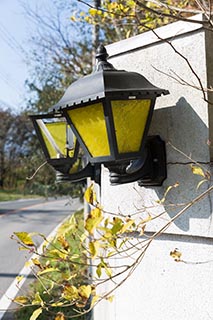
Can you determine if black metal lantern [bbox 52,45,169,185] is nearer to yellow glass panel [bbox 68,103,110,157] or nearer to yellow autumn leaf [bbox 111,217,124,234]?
yellow glass panel [bbox 68,103,110,157]

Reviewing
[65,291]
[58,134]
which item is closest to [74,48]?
[58,134]

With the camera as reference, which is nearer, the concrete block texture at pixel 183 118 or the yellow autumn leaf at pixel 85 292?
the yellow autumn leaf at pixel 85 292

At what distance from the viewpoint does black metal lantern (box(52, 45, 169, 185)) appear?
59.5 inches

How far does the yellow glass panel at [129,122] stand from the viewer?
153cm

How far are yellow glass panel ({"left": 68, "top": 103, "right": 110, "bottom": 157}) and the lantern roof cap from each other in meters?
0.04

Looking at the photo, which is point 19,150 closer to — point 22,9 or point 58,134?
point 22,9

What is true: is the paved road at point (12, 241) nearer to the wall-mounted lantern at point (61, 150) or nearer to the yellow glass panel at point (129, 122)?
the wall-mounted lantern at point (61, 150)

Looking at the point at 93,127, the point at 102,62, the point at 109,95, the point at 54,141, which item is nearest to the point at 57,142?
the point at 54,141

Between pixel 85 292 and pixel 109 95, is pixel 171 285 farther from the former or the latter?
pixel 109 95

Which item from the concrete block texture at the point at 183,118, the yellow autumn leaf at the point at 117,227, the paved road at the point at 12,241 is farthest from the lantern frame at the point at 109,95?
the paved road at the point at 12,241

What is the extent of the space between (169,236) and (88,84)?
693 millimetres

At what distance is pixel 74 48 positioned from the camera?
10.6m

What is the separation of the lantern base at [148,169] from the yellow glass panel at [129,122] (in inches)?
3.8

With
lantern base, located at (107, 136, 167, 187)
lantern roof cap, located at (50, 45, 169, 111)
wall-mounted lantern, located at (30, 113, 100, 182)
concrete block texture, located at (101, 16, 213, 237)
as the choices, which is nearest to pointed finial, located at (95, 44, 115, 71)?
lantern roof cap, located at (50, 45, 169, 111)
